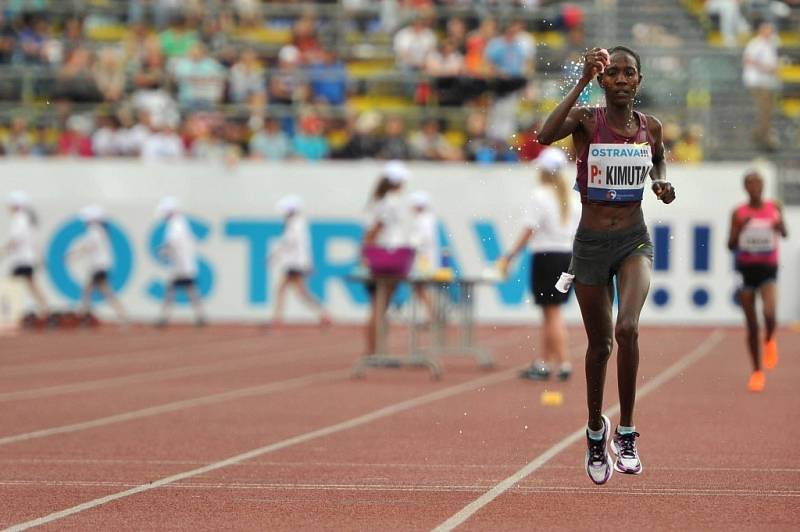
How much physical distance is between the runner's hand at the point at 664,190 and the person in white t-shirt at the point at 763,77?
67.0 feet

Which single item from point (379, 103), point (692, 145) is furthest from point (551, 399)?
point (379, 103)

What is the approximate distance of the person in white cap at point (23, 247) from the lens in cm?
2762

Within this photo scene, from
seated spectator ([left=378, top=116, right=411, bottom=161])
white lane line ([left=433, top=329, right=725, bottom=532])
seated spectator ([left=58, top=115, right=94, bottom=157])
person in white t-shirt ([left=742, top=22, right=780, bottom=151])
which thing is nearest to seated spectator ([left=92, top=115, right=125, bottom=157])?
seated spectator ([left=58, top=115, right=94, bottom=157])

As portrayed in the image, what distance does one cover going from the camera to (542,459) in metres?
10.3

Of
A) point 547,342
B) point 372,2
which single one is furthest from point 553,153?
point 372,2

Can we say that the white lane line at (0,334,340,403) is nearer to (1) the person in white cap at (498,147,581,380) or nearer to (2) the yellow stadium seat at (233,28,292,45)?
(1) the person in white cap at (498,147,581,380)

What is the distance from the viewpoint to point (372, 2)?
3177 centimetres

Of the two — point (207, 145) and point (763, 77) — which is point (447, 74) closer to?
point (207, 145)

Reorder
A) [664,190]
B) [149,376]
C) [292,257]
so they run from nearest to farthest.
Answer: [664,190] < [149,376] < [292,257]

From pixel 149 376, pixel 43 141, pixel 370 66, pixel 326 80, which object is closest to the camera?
pixel 149 376

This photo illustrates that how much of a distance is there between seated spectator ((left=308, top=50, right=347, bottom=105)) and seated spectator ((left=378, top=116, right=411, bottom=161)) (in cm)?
131

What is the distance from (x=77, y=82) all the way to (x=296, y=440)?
1968cm

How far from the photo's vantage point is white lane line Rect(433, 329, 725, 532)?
771 centimetres

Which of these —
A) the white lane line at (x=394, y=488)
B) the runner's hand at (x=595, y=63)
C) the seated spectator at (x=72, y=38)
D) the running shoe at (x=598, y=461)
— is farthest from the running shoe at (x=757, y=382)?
the seated spectator at (x=72, y=38)
